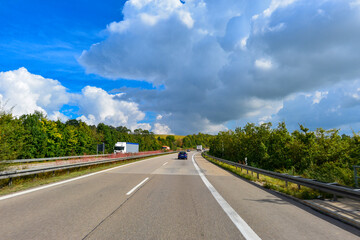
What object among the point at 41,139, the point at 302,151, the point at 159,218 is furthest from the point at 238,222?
the point at 41,139

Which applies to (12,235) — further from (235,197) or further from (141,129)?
(141,129)

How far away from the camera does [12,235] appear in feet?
11.8

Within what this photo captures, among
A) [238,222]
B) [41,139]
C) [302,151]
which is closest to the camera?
[238,222]

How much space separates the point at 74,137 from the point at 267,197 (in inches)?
1895

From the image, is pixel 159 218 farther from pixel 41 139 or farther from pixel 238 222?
pixel 41 139

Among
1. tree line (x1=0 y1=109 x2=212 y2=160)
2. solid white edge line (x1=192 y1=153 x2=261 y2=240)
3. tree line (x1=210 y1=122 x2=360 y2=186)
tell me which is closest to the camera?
solid white edge line (x1=192 y1=153 x2=261 y2=240)

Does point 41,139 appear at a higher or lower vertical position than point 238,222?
higher

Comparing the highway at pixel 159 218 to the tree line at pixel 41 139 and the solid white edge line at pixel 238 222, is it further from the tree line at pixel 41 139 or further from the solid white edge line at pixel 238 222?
the tree line at pixel 41 139

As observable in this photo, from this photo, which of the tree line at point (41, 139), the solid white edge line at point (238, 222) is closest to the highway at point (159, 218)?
the solid white edge line at point (238, 222)

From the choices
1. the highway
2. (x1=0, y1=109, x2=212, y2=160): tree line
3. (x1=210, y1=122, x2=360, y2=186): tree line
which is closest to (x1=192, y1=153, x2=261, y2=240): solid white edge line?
the highway

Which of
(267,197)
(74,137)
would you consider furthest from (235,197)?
→ (74,137)

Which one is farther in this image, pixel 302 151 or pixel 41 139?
pixel 41 139

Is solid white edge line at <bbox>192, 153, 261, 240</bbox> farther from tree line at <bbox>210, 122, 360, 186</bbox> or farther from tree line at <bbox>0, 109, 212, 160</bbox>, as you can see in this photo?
tree line at <bbox>210, 122, 360, 186</bbox>

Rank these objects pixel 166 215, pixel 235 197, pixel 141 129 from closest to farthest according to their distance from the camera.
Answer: pixel 166 215
pixel 235 197
pixel 141 129
